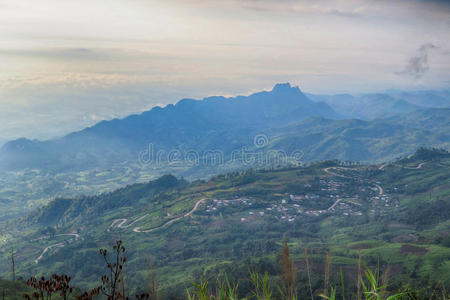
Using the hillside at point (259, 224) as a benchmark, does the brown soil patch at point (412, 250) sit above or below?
above

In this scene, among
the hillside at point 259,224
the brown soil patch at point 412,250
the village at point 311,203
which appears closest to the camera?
the brown soil patch at point 412,250

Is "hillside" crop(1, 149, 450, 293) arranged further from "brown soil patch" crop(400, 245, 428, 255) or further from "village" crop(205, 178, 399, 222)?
"village" crop(205, 178, 399, 222)

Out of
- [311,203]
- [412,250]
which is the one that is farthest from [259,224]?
[412,250]

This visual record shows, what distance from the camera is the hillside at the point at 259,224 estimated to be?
7181 cm

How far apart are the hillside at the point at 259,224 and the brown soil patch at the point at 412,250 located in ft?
0.59

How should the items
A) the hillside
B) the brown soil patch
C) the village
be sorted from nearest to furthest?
the brown soil patch < the hillside < the village

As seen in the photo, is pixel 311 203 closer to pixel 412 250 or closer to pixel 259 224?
pixel 259 224

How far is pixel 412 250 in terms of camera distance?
6962cm

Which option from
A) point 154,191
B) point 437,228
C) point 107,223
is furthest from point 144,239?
point 437,228

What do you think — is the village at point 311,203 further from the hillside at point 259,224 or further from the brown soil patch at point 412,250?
the brown soil patch at point 412,250

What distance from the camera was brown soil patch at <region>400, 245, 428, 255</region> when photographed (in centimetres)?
6760

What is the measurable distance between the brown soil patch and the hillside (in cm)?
18

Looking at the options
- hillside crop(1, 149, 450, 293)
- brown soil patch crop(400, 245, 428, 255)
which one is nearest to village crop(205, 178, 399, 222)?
hillside crop(1, 149, 450, 293)

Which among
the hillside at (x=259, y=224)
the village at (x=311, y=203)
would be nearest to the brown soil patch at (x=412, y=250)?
the hillside at (x=259, y=224)
